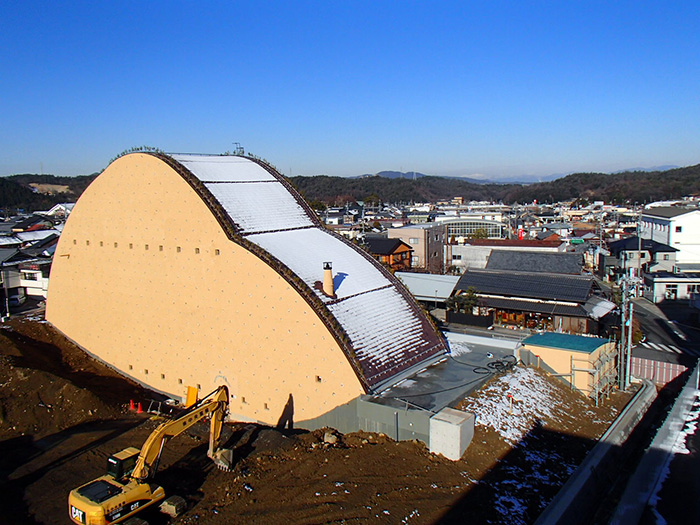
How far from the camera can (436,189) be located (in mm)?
168625

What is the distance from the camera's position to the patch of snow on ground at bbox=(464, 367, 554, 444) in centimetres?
1259

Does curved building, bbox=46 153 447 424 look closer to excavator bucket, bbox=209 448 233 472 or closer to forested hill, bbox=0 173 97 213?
excavator bucket, bbox=209 448 233 472

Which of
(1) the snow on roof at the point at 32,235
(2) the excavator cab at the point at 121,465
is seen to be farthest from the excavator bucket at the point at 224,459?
(1) the snow on roof at the point at 32,235

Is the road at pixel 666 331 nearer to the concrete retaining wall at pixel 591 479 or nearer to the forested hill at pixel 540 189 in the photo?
the concrete retaining wall at pixel 591 479

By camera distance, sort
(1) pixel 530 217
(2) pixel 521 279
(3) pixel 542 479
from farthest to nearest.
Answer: (1) pixel 530 217 → (2) pixel 521 279 → (3) pixel 542 479

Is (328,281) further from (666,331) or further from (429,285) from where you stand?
(666,331)

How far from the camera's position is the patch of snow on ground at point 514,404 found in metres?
12.6

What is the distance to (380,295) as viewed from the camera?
16.4 m

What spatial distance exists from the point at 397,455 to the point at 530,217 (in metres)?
70.0

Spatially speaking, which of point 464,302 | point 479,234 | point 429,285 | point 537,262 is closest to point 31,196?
point 479,234

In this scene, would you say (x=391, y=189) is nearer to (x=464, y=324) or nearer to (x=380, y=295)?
(x=464, y=324)

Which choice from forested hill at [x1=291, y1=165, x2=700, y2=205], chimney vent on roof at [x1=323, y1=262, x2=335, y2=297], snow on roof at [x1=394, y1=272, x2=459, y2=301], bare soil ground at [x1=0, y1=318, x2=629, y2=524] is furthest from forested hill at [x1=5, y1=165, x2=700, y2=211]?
bare soil ground at [x1=0, y1=318, x2=629, y2=524]

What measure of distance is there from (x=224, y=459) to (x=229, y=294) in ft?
18.2

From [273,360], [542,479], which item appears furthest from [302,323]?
[542,479]
